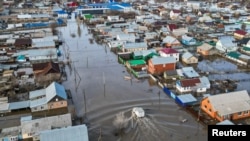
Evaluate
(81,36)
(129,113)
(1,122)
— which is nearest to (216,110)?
(129,113)

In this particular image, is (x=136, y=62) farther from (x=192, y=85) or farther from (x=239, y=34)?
(x=239, y=34)

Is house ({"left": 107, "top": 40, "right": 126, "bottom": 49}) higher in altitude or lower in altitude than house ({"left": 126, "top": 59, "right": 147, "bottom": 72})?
higher

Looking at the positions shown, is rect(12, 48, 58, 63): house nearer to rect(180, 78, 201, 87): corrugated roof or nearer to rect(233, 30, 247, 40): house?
rect(180, 78, 201, 87): corrugated roof

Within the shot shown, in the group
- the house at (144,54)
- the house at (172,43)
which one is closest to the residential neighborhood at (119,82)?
the house at (172,43)

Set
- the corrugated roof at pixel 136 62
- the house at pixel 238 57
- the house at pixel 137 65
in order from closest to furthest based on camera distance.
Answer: the house at pixel 137 65 → the corrugated roof at pixel 136 62 → the house at pixel 238 57

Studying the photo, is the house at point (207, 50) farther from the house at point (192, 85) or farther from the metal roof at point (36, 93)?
the metal roof at point (36, 93)

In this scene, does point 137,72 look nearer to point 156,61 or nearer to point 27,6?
point 156,61

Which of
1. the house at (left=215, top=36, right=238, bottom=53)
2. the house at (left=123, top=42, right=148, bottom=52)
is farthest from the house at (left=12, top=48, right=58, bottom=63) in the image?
the house at (left=215, top=36, right=238, bottom=53)
